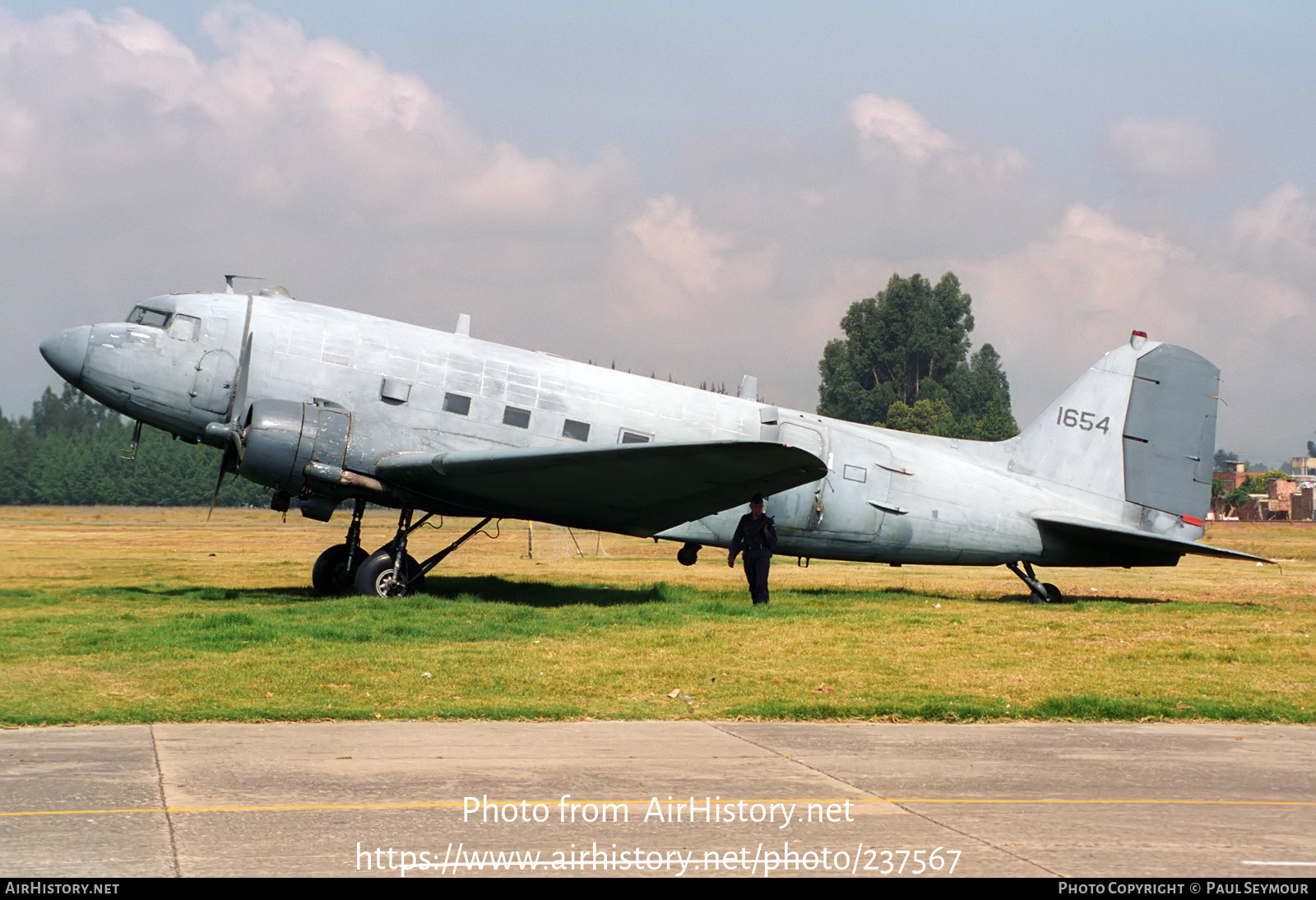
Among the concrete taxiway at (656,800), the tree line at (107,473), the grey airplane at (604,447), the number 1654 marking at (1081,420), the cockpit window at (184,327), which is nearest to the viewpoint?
the concrete taxiway at (656,800)

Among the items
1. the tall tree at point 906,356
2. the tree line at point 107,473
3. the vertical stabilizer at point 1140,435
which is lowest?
the tree line at point 107,473

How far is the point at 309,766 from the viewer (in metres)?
7.36

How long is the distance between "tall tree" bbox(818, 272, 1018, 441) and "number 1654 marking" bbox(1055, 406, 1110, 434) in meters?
94.7

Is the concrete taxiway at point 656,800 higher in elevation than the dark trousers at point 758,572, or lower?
lower

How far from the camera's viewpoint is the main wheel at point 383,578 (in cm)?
1719

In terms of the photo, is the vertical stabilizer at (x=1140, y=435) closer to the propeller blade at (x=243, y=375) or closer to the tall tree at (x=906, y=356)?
the propeller blade at (x=243, y=375)

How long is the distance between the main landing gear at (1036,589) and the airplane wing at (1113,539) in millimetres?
745

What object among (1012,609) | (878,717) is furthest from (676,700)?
(1012,609)

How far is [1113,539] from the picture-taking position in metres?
20.3

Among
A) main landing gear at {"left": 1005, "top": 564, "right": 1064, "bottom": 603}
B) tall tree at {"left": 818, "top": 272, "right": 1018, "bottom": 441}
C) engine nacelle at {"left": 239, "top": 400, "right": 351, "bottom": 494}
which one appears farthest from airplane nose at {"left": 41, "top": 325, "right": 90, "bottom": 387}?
tall tree at {"left": 818, "top": 272, "right": 1018, "bottom": 441}

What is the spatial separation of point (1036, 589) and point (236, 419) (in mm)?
13263

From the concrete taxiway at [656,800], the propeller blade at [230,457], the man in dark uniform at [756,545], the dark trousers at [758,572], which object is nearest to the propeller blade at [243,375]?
the propeller blade at [230,457]

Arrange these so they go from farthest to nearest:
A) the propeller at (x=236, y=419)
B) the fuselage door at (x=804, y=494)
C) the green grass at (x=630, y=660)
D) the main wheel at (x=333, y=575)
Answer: the fuselage door at (x=804, y=494), the main wheel at (x=333, y=575), the propeller at (x=236, y=419), the green grass at (x=630, y=660)

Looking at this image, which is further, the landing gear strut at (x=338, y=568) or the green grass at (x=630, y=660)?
the landing gear strut at (x=338, y=568)
